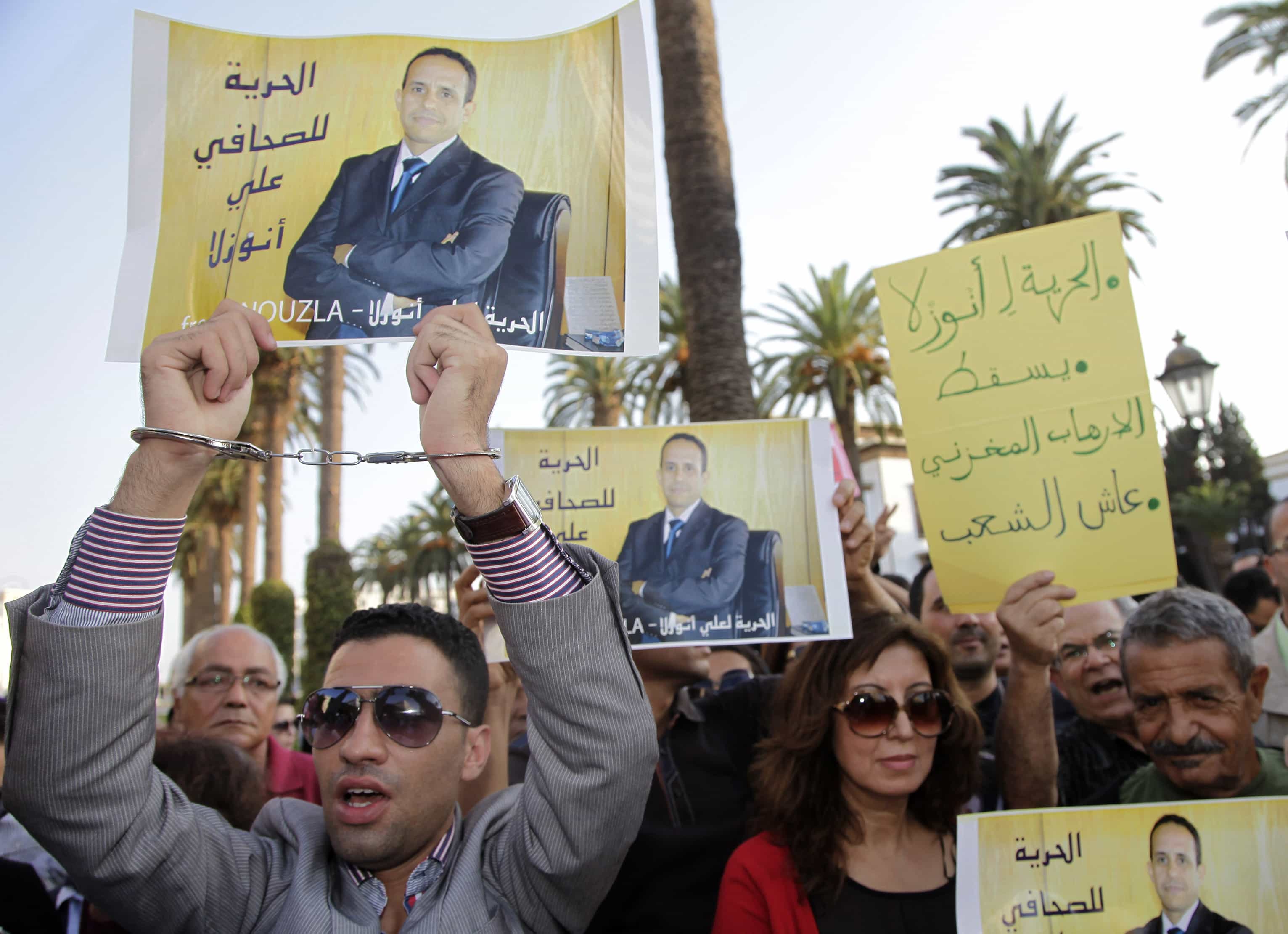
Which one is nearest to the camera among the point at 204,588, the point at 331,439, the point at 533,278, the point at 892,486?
the point at 533,278

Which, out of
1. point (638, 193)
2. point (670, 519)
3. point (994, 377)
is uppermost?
point (638, 193)

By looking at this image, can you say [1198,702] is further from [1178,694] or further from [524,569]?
[524,569]

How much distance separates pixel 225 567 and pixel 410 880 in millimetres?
31691

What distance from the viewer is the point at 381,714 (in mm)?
2211

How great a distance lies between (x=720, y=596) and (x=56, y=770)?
168 cm

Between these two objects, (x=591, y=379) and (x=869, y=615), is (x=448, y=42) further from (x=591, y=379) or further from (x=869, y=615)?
(x=591, y=379)

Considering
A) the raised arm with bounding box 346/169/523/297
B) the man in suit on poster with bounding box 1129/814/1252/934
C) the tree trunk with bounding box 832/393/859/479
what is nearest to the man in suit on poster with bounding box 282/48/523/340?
the raised arm with bounding box 346/169/523/297

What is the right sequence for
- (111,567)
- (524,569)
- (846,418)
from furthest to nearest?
(846,418) → (524,569) → (111,567)

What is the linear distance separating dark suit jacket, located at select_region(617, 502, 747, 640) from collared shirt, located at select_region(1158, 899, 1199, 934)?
1217 millimetres

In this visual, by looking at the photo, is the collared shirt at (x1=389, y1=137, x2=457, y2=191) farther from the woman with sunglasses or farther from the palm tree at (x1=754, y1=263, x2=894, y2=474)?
the palm tree at (x1=754, y1=263, x2=894, y2=474)

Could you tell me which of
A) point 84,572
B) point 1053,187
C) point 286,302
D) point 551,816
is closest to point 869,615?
point 551,816

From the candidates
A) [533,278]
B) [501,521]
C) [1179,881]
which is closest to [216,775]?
[501,521]

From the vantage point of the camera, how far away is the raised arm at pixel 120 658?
5.83 feet

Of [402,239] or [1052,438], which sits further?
[1052,438]
